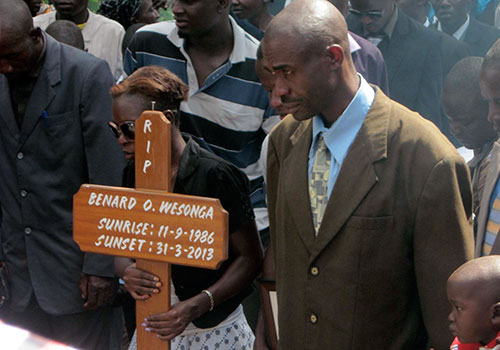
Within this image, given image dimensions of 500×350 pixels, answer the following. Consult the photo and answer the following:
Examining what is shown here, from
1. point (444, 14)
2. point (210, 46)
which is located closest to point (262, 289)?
point (210, 46)

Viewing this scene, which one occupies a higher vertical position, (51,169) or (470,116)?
(470,116)

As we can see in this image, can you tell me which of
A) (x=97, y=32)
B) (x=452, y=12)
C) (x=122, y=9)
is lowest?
(x=122, y=9)

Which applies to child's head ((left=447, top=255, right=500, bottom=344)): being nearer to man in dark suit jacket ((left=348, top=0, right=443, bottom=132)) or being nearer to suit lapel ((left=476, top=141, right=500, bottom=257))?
suit lapel ((left=476, top=141, right=500, bottom=257))

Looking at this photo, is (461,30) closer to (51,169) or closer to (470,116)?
(470,116)

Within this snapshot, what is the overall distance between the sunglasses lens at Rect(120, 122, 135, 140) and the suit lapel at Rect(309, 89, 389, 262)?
1.00 meters

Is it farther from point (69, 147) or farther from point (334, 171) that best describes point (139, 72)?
point (334, 171)

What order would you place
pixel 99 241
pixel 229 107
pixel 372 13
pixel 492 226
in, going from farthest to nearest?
pixel 372 13, pixel 229 107, pixel 492 226, pixel 99 241

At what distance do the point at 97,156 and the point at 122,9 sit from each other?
427 centimetres

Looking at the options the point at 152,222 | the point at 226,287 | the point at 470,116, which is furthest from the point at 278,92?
the point at 470,116

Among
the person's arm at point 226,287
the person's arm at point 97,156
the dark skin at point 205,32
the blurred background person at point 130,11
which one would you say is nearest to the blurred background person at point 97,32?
the blurred background person at point 130,11

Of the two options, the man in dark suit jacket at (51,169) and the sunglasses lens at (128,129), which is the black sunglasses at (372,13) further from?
the sunglasses lens at (128,129)

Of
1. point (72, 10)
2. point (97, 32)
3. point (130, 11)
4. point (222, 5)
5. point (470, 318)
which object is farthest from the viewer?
point (130, 11)

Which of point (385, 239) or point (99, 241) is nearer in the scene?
point (385, 239)

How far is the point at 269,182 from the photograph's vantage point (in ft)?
9.68
